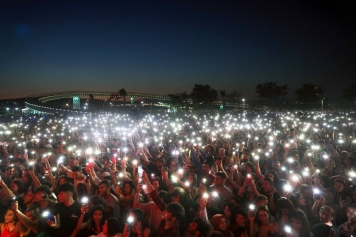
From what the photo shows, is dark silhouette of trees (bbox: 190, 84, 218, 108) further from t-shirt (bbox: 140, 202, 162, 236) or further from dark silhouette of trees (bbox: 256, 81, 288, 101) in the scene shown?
t-shirt (bbox: 140, 202, 162, 236)

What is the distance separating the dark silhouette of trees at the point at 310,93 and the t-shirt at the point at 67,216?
5581 centimetres

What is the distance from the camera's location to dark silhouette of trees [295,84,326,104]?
179ft

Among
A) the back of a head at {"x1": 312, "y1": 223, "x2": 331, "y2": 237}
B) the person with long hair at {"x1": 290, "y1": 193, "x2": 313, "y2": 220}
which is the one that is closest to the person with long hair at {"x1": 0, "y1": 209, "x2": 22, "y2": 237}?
the back of a head at {"x1": 312, "y1": 223, "x2": 331, "y2": 237}

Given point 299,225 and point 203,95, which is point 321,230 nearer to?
point 299,225

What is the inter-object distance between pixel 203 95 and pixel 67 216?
54778 mm

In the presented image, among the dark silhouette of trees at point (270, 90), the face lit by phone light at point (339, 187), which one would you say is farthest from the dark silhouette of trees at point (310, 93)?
the face lit by phone light at point (339, 187)

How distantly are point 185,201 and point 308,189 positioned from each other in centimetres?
221

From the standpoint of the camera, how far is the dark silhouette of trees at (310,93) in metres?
54.5

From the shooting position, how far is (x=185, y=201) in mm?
4688

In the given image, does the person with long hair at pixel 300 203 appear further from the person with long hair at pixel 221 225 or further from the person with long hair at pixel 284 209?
the person with long hair at pixel 221 225

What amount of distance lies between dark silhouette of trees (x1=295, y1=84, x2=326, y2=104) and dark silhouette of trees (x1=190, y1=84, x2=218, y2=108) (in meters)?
15.6

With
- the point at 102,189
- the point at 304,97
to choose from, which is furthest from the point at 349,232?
the point at 304,97

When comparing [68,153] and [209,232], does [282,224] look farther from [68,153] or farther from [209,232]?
[68,153]

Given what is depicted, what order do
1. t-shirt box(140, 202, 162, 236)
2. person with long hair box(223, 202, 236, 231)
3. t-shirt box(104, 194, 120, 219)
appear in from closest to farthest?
1. t-shirt box(140, 202, 162, 236)
2. person with long hair box(223, 202, 236, 231)
3. t-shirt box(104, 194, 120, 219)
